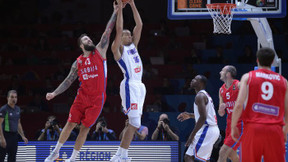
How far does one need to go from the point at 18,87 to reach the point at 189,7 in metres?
7.28

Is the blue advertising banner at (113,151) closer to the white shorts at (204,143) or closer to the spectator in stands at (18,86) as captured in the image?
the white shorts at (204,143)

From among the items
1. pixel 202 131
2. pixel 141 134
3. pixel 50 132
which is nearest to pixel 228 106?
pixel 202 131

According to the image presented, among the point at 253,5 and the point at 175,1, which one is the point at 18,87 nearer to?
the point at 175,1

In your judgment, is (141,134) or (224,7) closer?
(224,7)

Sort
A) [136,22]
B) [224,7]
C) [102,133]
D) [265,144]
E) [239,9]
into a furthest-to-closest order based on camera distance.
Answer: [102,133]
[239,9]
[224,7]
[136,22]
[265,144]

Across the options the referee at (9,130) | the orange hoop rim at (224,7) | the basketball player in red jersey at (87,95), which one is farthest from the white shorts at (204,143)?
the referee at (9,130)

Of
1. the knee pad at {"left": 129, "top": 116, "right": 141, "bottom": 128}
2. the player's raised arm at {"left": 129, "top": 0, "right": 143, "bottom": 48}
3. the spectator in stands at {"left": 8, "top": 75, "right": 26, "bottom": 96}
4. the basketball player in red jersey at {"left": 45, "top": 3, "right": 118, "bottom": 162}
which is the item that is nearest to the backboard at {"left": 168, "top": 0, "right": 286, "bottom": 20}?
the player's raised arm at {"left": 129, "top": 0, "right": 143, "bottom": 48}

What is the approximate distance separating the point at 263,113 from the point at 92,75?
2765mm

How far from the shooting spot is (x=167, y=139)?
10422 mm

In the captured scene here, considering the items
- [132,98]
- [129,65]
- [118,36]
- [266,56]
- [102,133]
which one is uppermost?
[118,36]

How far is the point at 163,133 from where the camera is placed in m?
10.4

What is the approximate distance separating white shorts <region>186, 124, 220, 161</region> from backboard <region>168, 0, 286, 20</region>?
2.06 m

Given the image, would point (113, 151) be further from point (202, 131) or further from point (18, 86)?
point (18, 86)

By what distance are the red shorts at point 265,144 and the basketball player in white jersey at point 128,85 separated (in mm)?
2096
